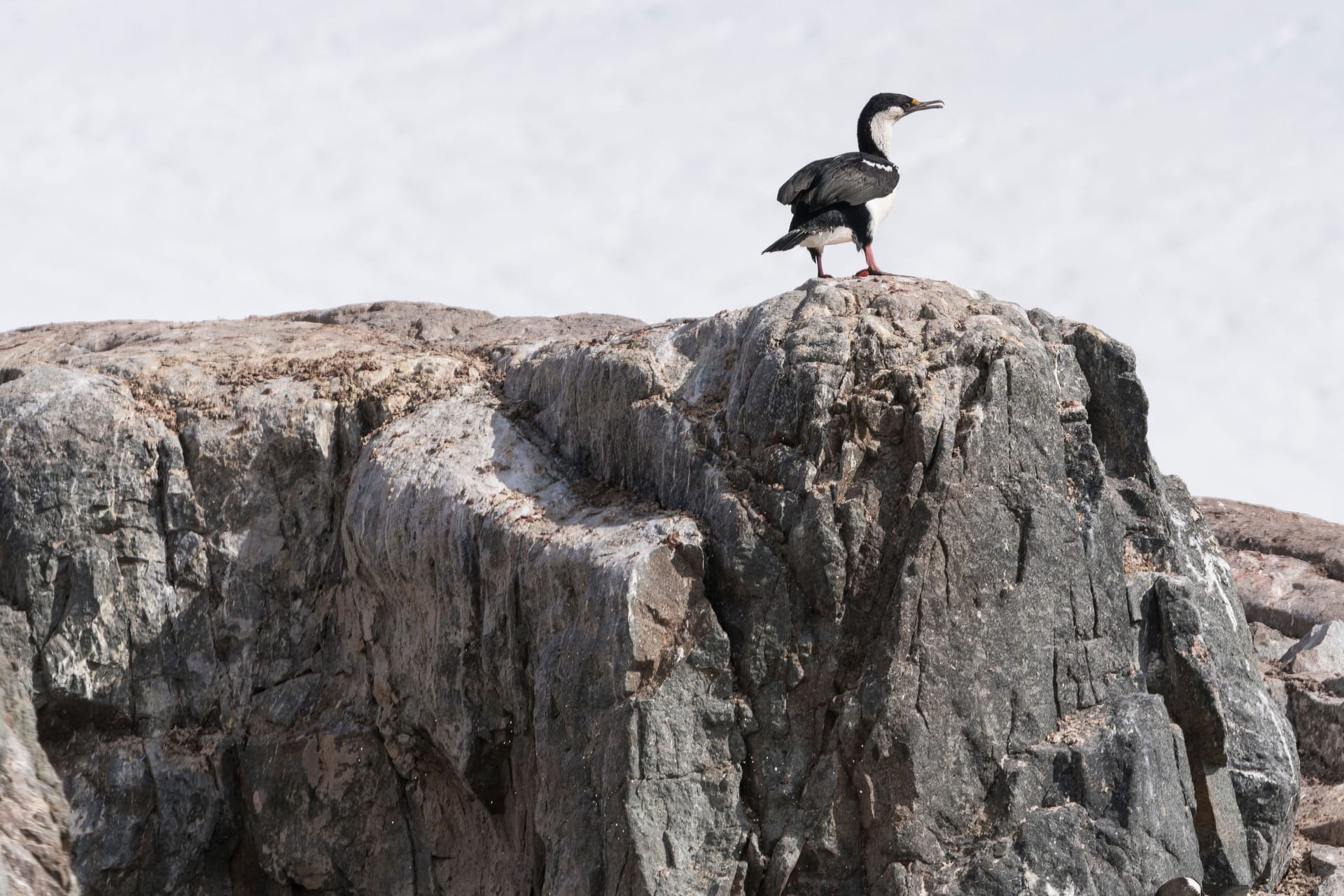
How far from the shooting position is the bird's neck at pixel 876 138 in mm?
14312

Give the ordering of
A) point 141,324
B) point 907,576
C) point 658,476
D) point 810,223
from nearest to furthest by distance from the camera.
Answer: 1. point 907,576
2. point 658,476
3. point 810,223
4. point 141,324

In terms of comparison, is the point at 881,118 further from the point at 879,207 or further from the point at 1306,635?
the point at 1306,635

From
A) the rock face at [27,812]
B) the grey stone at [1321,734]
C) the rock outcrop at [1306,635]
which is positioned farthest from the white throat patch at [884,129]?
the rock face at [27,812]

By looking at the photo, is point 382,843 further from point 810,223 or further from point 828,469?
point 810,223

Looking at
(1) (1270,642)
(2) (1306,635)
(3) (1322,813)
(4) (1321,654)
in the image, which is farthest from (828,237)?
(2) (1306,635)

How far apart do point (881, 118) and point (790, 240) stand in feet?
7.97

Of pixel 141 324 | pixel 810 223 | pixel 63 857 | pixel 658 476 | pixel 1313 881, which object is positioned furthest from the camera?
pixel 141 324

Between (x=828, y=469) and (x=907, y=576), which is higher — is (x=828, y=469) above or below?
above

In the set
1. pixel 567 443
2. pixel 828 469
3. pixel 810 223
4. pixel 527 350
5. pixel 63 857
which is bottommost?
pixel 63 857

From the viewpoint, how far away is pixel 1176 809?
402 inches

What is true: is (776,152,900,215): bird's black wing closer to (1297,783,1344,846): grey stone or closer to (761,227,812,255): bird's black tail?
(761,227,812,255): bird's black tail

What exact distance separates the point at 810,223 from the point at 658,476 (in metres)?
3.19

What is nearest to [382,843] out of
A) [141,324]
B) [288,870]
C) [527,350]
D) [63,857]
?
[288,870]

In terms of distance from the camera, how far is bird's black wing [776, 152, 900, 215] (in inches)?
504
